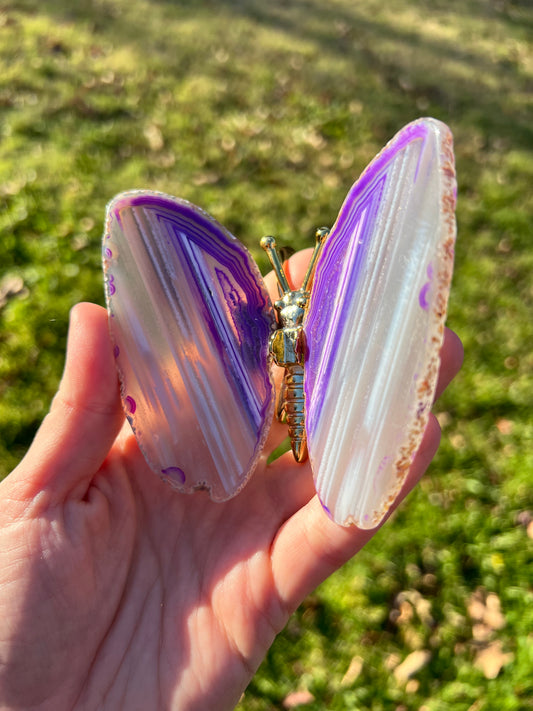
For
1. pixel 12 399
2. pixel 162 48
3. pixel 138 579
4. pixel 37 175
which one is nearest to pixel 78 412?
pixel 138 579

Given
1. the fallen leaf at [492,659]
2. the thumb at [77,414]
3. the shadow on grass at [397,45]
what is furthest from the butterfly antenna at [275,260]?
the shadow on grass at [397,45]

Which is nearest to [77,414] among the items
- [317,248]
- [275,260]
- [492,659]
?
[275,260]

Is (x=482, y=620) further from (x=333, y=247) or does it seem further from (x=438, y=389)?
(x=333, y=247)

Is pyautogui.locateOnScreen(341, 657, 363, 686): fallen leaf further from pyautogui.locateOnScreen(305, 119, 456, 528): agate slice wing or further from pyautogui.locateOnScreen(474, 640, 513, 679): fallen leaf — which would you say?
pyautogui.locateOnScreen(305, 119, 456, 528): agate slice wing

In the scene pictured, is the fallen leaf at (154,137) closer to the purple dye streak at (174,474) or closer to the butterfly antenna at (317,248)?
the butterfly antenna at (317,248)

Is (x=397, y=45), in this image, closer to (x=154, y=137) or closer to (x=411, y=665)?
(x=154, y=137)

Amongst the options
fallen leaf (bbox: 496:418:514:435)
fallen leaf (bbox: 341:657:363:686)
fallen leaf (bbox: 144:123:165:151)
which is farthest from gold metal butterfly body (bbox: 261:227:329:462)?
fallen leaf (bbox: 144:123:165:151)
